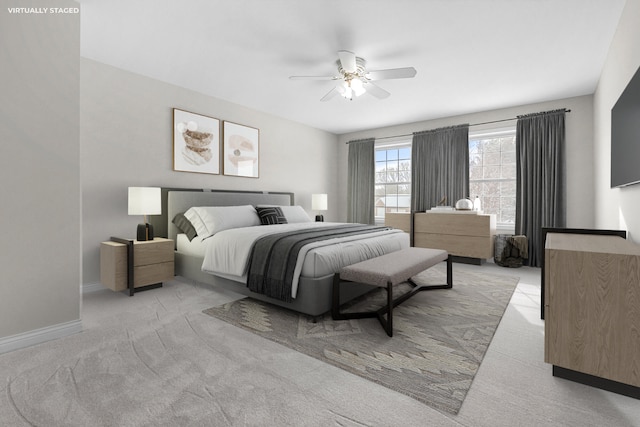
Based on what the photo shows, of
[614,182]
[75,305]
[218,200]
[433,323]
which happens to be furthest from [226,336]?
[614,182]

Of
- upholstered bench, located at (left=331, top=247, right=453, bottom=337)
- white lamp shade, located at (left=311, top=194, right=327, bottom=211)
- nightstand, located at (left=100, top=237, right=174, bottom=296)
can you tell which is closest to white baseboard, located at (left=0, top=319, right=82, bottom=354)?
nightstand, located at (left=100, top=237, right=174, bottom=296)

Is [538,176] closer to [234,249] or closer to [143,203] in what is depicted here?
[234,249]

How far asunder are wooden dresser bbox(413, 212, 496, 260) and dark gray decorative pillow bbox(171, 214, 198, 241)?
3582 mm

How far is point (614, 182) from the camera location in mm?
2496

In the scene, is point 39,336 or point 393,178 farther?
point 393,178

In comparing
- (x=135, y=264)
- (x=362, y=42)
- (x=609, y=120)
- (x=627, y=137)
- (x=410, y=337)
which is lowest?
(x=410, y=337)

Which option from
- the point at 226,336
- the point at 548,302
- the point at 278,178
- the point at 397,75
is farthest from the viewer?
the point at 278,178

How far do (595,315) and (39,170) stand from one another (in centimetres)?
349

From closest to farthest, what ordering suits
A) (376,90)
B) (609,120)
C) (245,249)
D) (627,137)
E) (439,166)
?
(627,137), (245,249), (609,120), (376,90), (439,166)

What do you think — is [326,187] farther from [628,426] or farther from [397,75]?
[628,426]

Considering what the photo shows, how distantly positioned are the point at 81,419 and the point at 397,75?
342 cm

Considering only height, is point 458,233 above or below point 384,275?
above

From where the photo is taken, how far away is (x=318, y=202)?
5957 mm

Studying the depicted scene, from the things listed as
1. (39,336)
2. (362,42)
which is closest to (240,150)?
(362,42)
